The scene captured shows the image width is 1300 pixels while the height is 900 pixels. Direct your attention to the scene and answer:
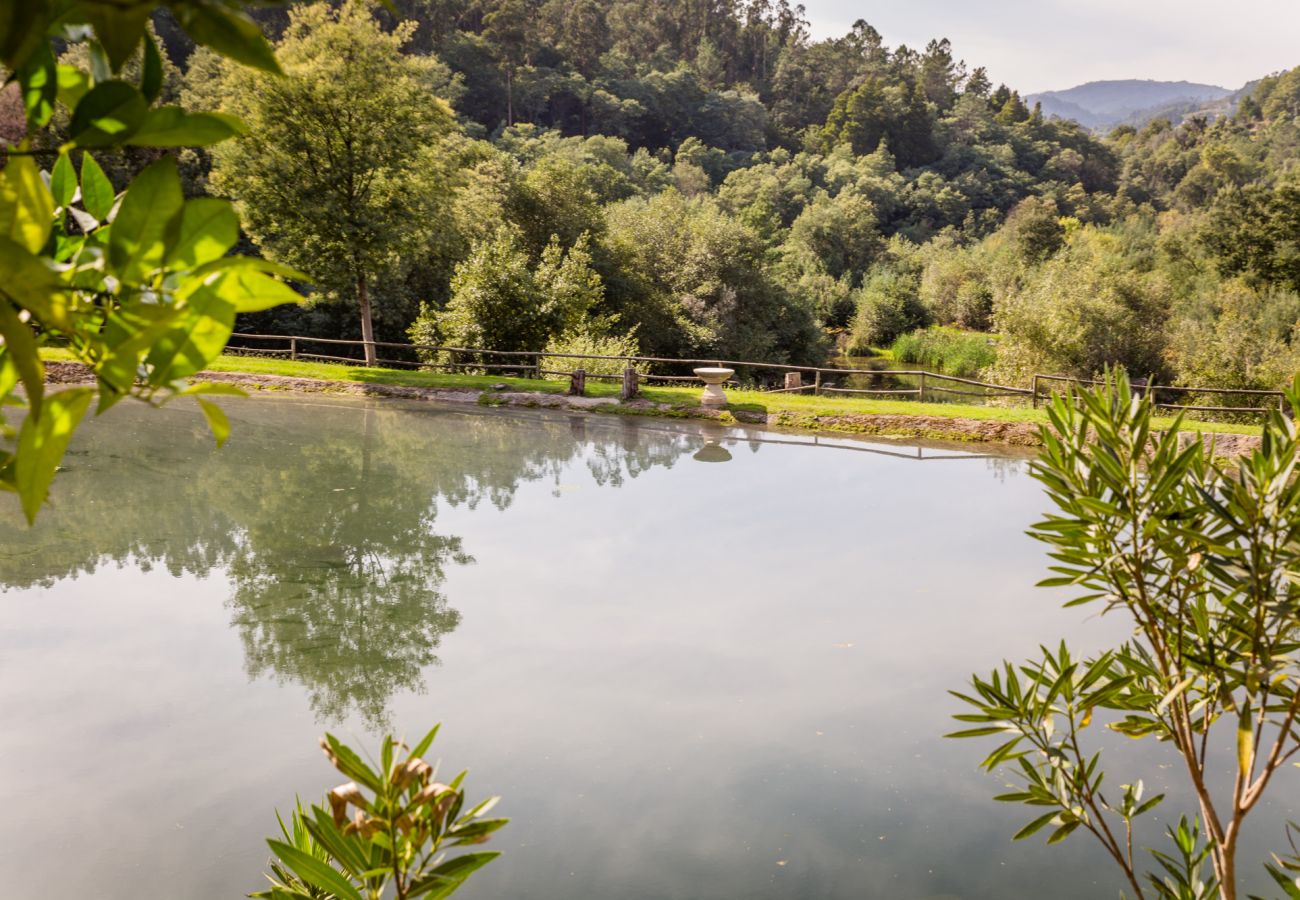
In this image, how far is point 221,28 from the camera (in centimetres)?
47

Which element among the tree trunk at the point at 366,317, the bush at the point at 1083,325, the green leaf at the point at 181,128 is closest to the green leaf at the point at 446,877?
the green leaf at the point at 181,128

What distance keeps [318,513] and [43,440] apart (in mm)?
9691

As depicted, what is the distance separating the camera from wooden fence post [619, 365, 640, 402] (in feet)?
54.0

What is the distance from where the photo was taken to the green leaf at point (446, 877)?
1.30 metres

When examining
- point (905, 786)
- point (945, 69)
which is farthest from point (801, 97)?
point (905, 786)

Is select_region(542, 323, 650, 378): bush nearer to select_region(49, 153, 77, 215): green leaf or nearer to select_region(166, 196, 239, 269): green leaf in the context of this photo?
select_region(49, 153, 77, 215): green leaf

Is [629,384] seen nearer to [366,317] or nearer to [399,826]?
[366,317]

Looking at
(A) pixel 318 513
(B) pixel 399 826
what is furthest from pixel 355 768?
(A) pixel 318 513

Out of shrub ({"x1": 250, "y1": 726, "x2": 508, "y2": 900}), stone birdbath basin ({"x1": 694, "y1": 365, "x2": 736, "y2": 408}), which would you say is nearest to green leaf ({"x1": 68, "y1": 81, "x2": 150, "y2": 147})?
shrub ({"x1": 250, "y1": 726, "x2": 508, "y2": 900})

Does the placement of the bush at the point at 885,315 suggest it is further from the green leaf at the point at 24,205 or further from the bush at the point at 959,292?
the green leaf at the point at 24,205

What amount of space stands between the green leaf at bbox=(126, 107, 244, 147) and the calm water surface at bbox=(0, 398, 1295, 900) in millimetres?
4194

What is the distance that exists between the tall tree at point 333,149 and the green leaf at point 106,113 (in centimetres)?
1785

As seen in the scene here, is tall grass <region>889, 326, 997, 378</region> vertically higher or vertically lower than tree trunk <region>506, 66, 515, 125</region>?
lower

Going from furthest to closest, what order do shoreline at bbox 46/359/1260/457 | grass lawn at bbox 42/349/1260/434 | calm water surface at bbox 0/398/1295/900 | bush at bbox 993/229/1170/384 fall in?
bush at bbox 993/229/1170/384
grass lawn at bbox 42/349/1260/434
shoreline at bbox 46/359/1260/457
calm water surface at bbox 0/398/1295/900
